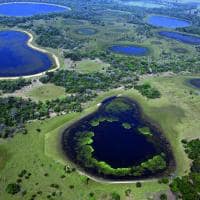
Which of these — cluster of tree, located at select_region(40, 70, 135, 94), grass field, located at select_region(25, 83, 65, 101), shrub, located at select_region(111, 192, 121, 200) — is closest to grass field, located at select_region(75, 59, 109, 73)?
cluster of tree, located at select_region(40, 70, 135, 94)

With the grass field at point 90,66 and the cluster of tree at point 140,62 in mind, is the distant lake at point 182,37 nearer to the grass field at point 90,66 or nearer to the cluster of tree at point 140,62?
the cluster of tree at point 140,62

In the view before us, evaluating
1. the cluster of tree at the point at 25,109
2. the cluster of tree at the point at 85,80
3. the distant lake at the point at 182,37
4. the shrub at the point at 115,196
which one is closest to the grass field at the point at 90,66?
the cluster of tree at the point at 85,80

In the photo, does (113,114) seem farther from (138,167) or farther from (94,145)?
(138,167)

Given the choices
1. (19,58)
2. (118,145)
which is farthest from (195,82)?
(19,58)

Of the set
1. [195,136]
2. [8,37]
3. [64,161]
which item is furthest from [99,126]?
[8,37]

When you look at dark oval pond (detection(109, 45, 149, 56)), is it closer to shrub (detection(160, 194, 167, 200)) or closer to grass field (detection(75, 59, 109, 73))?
grass field (detection(75, 59, 109, 73))
